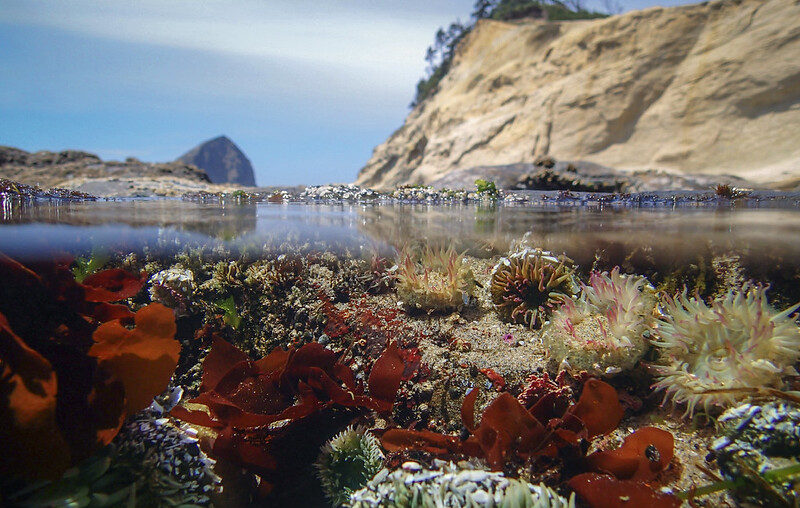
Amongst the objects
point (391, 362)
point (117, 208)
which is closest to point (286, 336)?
point (391, 362)

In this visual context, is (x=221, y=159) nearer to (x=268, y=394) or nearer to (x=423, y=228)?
(x=423, y=228)

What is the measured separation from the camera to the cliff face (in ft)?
26.8

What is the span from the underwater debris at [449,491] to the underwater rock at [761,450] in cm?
98

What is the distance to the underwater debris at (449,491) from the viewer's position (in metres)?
1.82

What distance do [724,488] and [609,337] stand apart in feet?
3.42

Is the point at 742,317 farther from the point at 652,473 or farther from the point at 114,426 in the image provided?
the point at 114,426

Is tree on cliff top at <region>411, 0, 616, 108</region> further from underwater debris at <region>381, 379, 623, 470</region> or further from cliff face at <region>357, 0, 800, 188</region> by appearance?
underwater debris at <region>381, 379, 623, 470</region>

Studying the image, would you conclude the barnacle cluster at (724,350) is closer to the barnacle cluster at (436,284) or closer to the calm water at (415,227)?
the barnacle cluster at (436,284)

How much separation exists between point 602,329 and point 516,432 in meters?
1.10

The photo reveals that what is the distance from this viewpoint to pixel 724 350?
2566 mm

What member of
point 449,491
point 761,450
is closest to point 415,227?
point 449,491

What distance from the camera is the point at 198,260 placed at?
14.7 ft

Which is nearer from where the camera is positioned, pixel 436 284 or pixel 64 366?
pixel 64 366

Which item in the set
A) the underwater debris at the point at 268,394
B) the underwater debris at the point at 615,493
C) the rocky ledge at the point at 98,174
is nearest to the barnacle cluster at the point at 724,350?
the underwater debris at the point at 615,493
